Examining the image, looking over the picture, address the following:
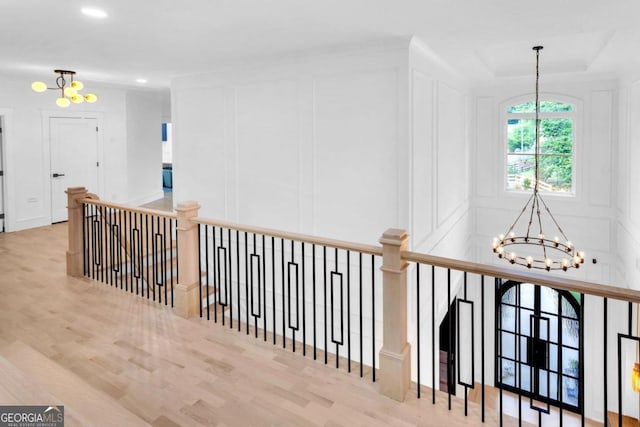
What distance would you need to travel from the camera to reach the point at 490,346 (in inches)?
354

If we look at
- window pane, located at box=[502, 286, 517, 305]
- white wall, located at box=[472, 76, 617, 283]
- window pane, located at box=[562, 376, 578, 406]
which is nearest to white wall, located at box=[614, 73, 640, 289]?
white wall, located at box=[472, 76, 617, 283]

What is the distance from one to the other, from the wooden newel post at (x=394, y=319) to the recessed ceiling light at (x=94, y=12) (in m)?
2.80

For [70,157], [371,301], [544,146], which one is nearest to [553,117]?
[544,146]

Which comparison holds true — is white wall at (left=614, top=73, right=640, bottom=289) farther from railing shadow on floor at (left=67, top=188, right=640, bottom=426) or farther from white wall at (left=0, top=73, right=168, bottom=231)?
white wall at (left=0, top=73, right=168, bottom=231)

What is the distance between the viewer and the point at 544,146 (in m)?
7.82

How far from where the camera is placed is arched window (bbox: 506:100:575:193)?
7.55 metres

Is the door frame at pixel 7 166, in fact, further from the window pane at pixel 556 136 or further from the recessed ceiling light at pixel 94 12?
the window pane at pixel 556 136

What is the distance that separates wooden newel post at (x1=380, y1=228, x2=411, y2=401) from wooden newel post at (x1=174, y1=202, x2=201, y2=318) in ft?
6.49

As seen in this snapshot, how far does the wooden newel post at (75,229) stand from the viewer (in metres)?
5.07

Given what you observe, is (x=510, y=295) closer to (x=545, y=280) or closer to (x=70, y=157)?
(x=545, y=280)

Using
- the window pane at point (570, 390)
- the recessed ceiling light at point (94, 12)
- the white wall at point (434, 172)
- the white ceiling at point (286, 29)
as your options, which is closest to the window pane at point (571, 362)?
the window pane at point (570, 390)

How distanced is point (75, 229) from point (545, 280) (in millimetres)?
4887

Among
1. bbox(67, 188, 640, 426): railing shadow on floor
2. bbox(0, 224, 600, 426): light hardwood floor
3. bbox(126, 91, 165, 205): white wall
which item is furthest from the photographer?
bbox(126, 91, 165, 205): white wall

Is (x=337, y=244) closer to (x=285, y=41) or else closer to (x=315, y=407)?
(x=315, y=407)
